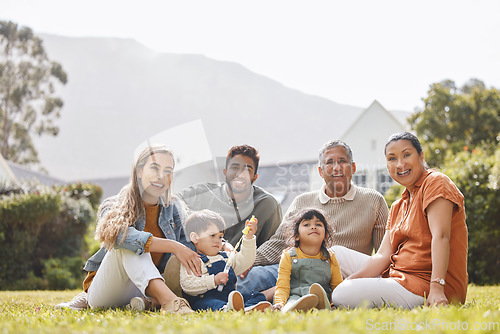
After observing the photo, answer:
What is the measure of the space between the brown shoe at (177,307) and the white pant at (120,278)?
0.67 feet

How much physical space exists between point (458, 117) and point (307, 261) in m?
23.4

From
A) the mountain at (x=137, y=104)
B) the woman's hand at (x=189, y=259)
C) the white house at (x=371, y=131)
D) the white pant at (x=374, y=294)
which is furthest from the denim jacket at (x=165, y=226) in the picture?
the mountain at (x=137, y=104)

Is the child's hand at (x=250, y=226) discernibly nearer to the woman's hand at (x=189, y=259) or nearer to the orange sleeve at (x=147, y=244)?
the woman's hand at (x=189, y=259)

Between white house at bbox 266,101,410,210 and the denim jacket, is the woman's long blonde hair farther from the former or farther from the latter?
white house at bbox 266,101,410,210

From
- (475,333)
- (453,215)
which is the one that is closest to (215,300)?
(453,215)

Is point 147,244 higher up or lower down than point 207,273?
higher up

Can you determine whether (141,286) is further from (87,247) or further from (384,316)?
(87,247)

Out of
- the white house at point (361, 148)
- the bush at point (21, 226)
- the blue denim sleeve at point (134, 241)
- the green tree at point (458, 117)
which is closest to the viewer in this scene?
the blue denim sleeve at point (134, 241)

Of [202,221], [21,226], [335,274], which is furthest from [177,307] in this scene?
[21,226]

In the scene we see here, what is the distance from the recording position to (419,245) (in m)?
3.36

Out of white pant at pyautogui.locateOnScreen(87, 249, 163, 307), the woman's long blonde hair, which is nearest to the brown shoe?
white pant at pyautogui.locateOnScreen(87, 249, 163, 307)

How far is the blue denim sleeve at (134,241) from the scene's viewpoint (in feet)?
11.3

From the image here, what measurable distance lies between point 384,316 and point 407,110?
86.2ft

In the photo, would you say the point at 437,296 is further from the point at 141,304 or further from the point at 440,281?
the point at 141,304
